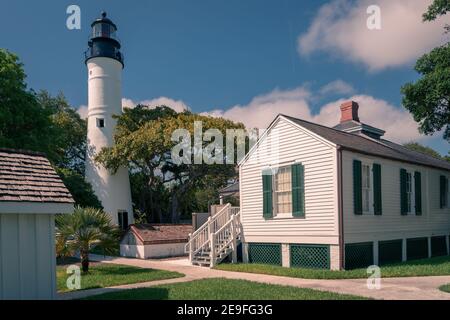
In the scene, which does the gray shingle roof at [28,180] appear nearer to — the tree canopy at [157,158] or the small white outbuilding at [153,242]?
the small white outbuilding at [153,242]

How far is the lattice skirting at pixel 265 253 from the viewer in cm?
1617

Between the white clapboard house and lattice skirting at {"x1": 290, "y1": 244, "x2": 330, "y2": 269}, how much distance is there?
0.03 metres

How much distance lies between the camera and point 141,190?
114ft

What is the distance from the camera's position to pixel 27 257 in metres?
8.16

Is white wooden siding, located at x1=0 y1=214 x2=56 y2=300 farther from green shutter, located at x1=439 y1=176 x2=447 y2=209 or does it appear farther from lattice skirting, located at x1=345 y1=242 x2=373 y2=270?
green shutter, located at x1=439 y1=176 x2=447 y2=209

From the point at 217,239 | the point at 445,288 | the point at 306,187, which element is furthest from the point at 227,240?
the point at 445,288

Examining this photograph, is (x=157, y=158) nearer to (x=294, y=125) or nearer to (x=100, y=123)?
(x=100, y=123)

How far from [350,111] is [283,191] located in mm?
9264

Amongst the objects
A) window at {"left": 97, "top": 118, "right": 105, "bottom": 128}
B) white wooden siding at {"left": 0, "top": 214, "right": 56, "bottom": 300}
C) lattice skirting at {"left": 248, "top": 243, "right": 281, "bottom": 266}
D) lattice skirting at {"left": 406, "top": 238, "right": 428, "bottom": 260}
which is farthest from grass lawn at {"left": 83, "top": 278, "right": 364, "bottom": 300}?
window at {"left": 97, "top": 118, "right": 105, "bottom": 128}

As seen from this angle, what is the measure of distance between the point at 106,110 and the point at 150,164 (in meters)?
5.07

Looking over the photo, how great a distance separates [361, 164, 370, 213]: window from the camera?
15500 millimetres
